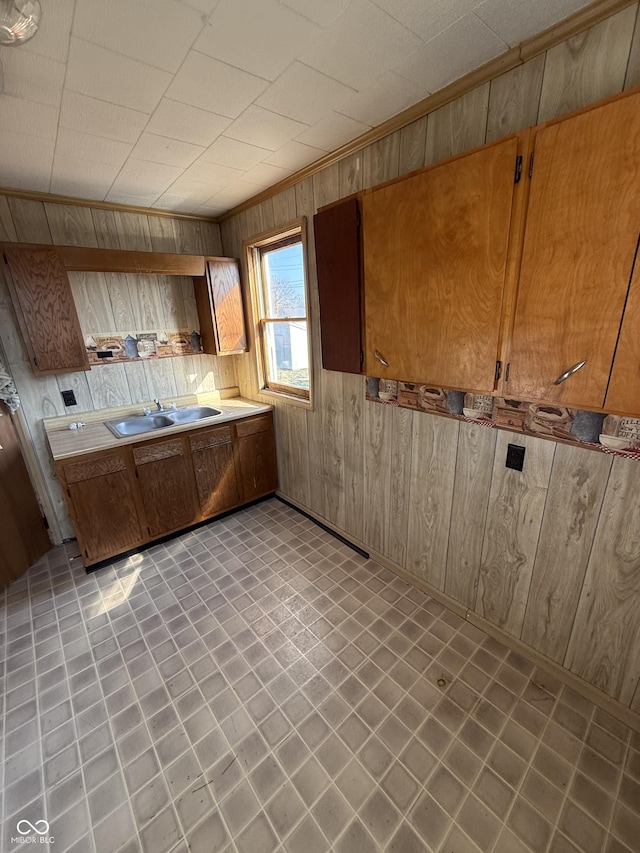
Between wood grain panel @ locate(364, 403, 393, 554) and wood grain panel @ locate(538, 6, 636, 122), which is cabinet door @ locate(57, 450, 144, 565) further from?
wood grain panel @ locate(538, 6, 636, 122)

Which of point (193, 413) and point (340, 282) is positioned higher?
point (340, 282)

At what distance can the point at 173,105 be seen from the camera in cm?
145

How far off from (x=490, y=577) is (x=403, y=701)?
705 mm

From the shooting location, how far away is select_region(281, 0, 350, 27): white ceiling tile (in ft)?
3.31

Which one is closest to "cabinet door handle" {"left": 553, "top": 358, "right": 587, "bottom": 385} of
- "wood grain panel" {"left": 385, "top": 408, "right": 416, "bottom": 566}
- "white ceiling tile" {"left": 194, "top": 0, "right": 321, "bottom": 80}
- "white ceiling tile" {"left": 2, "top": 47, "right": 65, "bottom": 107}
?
"wood grain panel" {"left": 385, "top": 408, "right": 416, "bottom": 566}

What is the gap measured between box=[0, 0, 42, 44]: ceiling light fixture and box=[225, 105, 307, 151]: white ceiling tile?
78cm

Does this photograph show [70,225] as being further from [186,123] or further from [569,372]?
[569,372]

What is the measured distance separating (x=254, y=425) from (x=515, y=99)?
2430 mm

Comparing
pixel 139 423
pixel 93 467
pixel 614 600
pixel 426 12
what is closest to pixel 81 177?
pixel 139 423

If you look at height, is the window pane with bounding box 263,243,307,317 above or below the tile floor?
above

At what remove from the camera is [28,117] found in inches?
57.4

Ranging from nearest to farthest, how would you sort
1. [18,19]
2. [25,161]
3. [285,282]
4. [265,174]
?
[18,19]
[25,161]
[265,174]
[285,282]

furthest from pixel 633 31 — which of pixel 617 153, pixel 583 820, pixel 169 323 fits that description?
pixel 169 323

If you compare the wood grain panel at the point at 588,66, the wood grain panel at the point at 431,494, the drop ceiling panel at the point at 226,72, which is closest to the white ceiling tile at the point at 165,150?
the drop ceiling panel at the point at 226,72
